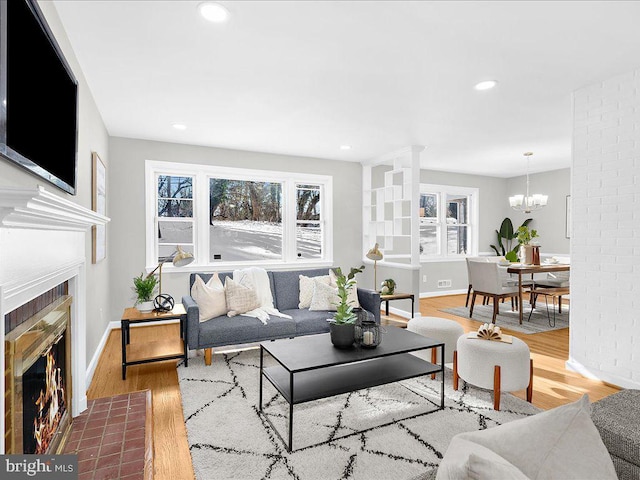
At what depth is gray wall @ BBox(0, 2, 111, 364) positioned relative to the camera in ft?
6.72

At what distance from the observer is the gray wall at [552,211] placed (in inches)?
276

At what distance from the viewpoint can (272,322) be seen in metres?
3.60

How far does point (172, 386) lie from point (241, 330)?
74 centimetres

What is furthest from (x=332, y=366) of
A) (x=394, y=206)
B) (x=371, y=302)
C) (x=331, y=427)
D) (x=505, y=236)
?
(x=505, y=236)

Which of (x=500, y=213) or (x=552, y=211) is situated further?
(x=500, y=213)

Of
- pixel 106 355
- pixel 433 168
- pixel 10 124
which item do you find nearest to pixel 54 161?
pixel 10 124

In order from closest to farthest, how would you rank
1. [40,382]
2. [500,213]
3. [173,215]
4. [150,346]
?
1. [40,382]
2. [150,346]
3. [173,215]
4. [500,213]

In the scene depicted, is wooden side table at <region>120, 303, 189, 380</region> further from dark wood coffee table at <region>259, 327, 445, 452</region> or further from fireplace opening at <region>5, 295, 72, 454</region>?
dark wood coffee table at <region>259, 327, 445, 452</region>

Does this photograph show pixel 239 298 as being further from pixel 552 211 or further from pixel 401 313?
pixel 552 211

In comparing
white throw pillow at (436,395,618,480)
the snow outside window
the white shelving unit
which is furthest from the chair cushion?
the snow outside window

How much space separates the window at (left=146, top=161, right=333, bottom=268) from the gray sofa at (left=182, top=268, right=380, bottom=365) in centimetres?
138

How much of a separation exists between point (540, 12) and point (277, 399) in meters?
2.98

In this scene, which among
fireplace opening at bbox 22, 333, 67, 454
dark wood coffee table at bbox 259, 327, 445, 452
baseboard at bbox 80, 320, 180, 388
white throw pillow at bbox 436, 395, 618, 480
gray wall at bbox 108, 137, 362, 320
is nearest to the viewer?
white throw pillow at bbox 436, 395, 618, 480

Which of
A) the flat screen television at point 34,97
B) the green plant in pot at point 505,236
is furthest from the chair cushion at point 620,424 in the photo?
the green plant in pot at point 505,236
